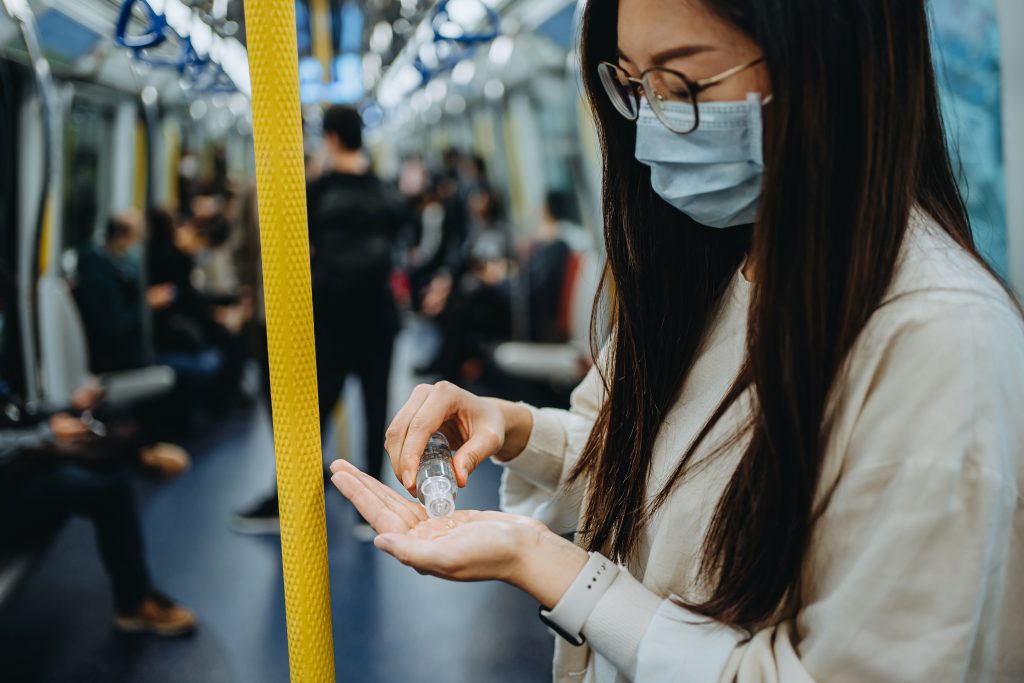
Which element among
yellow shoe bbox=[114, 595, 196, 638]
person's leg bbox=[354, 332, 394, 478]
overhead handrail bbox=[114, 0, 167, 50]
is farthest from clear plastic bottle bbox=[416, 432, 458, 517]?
person's leg bbox=[354, 332, 394, 478]

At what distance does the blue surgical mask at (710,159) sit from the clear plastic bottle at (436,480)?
1.50 ft

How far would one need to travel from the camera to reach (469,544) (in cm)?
88

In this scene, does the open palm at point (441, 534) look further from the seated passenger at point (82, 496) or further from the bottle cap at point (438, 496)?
the seated passenger at point (82, 496)

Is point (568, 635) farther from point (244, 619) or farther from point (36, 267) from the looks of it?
point (36, 267)

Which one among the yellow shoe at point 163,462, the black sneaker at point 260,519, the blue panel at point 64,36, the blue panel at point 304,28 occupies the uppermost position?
the blue panel at point 304,28

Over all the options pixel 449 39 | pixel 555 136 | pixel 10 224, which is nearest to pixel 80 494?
pixel 10 224

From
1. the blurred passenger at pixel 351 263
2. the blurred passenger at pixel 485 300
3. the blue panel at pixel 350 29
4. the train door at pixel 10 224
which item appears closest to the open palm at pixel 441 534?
the blurred passenger at pixel 351 263

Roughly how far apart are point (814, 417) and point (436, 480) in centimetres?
46

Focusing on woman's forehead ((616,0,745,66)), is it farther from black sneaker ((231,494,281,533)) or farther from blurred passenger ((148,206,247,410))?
blurred passenger ((148,206,247,410))

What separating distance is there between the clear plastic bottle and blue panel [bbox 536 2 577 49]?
4.31 m

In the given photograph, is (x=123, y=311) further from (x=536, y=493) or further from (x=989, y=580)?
(x=989, y=580)

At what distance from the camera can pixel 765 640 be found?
88cm

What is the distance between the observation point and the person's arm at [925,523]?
764mm

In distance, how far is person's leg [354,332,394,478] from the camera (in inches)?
157
